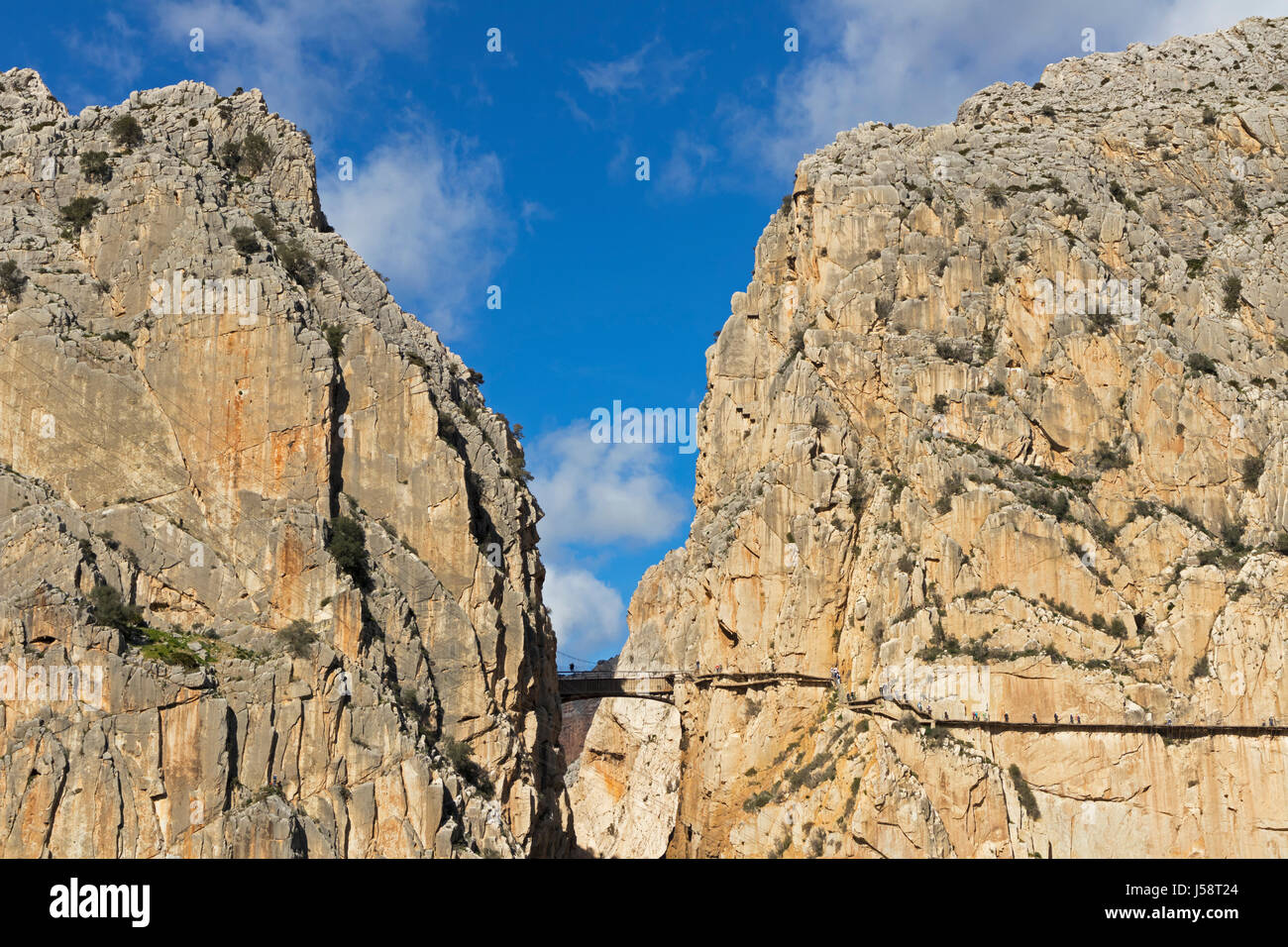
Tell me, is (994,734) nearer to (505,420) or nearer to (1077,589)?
(1077,589)

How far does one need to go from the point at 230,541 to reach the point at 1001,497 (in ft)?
164

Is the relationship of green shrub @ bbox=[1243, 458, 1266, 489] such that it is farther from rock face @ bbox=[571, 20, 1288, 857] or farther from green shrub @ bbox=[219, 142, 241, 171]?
green shrub @ bbox=[219, 142, 241, 171]

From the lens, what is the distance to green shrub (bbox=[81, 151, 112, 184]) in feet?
312

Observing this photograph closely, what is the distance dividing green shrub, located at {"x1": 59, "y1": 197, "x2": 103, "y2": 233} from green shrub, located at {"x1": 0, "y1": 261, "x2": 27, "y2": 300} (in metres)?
4.85

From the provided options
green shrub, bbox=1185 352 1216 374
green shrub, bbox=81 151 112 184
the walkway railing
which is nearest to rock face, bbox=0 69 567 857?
green shrub, bbox=81 151 112 184

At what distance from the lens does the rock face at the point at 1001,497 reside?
10588 cm

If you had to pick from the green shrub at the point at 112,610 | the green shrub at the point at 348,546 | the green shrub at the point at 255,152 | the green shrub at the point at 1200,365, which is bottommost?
the green shrub at the point at 112,610

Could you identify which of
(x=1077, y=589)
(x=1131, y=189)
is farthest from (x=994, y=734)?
(x=1131, y=189)

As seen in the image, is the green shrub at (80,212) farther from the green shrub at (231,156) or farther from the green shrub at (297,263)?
the green shrub at (231,156)

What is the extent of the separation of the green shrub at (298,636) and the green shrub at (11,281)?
22118 mm

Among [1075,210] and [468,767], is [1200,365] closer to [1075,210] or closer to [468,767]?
[1075,210]

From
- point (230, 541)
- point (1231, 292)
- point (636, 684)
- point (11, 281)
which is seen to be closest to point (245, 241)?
point (11, 281)

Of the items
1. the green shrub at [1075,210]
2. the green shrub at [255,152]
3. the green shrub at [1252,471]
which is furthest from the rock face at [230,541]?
the green shrub at [1075,210]
